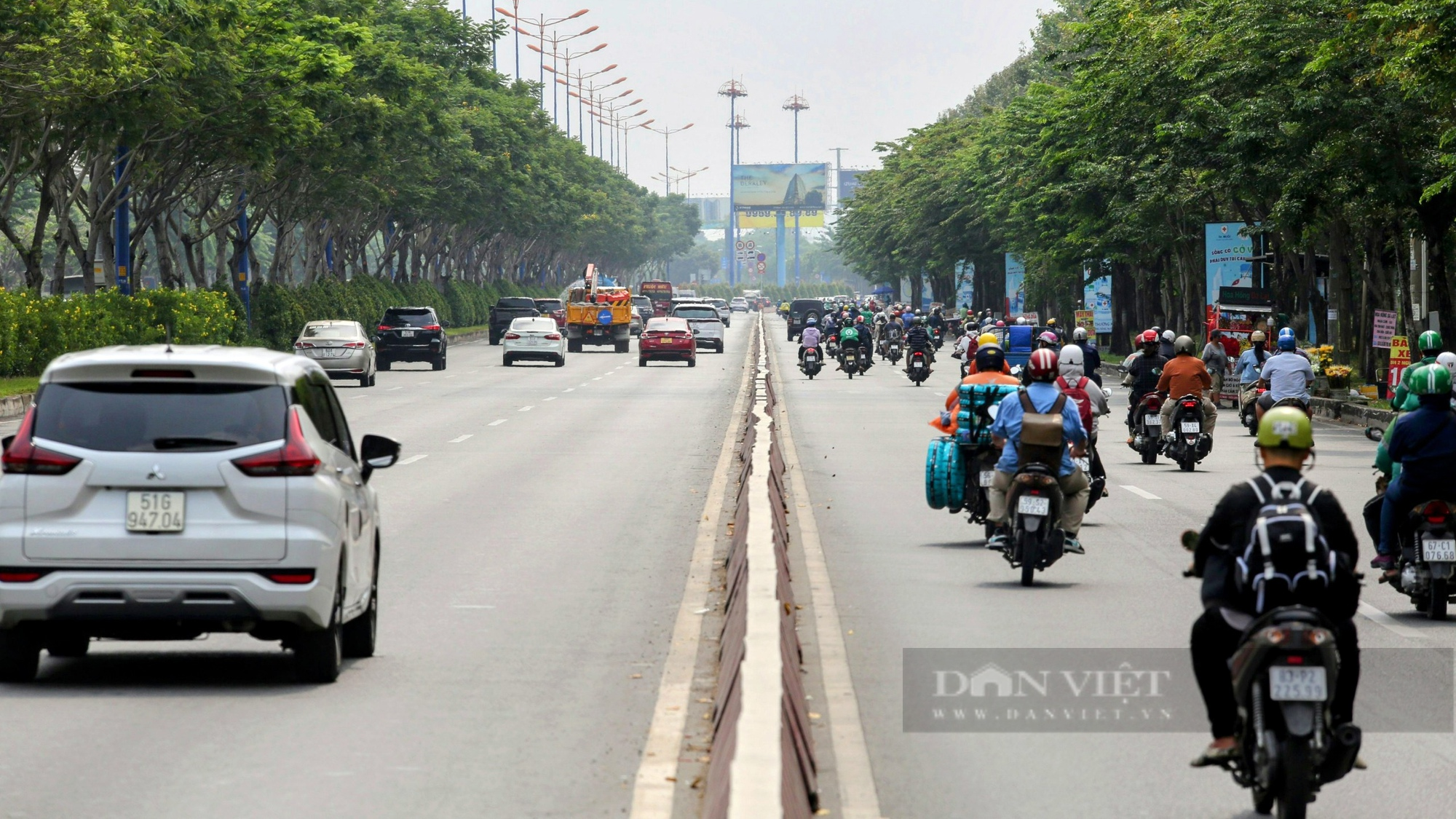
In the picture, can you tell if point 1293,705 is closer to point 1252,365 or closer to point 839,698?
point 839,698

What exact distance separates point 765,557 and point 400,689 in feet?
6.86

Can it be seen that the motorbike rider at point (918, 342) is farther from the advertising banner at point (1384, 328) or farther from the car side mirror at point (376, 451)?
the car side mirror at point (376, 451)

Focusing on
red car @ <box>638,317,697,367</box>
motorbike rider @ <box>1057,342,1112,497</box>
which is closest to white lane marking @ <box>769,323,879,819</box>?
motorbike rider @ <box>1057,342,1112,497</box>

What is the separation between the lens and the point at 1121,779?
761 cm

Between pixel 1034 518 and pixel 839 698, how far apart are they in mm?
4263

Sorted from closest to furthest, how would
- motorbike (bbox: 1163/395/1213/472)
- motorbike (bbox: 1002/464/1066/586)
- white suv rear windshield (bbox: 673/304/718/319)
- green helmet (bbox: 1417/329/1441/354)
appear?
motorbike (bbox: 1002/464/1066/586) → green helmet (bbox: 1417/329/1441/354) → motorbike (bbox: 1163/395/1213/472) → white suv rear windshield (bbox: 673/304/718/319)

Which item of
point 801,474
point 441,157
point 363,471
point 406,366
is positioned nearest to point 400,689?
point 363,471

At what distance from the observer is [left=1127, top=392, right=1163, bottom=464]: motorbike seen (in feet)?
80.1

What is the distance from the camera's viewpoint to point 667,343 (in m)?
58.5

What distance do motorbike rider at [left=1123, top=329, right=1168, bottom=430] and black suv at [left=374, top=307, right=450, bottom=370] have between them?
3276cm

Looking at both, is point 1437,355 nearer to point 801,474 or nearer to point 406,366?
point 801,474

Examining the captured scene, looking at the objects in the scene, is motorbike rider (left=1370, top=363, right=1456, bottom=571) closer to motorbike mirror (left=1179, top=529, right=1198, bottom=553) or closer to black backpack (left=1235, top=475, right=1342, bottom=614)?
motorbike mirror (left=1179, top=529, right=1198, bottom=553)

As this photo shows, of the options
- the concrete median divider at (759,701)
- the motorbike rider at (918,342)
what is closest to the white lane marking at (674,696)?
the concrete median divider at (759,701)

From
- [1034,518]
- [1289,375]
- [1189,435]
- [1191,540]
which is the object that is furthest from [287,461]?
[1289,375]
